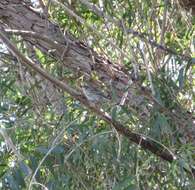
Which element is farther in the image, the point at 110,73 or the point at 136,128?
the point at 110,73

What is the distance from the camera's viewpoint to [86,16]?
2.33 meters

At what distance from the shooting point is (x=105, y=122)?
5.96ft

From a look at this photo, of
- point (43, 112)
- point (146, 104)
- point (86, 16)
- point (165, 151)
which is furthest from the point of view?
point (86, 16)

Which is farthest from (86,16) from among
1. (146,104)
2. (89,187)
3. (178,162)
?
(178,162)

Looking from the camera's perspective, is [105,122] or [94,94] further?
[94,94]

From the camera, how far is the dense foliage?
1.71 metres

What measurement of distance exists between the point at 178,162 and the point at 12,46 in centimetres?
53

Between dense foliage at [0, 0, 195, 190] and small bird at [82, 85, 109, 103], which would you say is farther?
small bird at [82, 85, 109, 103]

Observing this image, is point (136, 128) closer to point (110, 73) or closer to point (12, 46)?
point (110, 73)

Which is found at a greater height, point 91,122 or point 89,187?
point 91,122

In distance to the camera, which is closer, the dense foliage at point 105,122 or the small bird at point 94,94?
the dense foliage at point 105,122

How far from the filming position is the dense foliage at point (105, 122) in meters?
1.71

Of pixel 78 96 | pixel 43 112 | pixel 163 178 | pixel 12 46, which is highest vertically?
pixel 12 46

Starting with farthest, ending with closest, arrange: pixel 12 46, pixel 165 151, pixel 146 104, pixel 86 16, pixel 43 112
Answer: pixel 86 16 < pixel 43 112 < pixel 146 104 < pixel 165 151 < pixel 12 46
